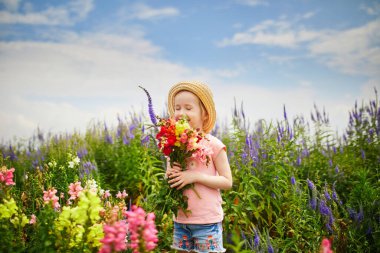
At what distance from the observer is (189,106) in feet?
9.82

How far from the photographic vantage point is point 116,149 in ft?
20.8

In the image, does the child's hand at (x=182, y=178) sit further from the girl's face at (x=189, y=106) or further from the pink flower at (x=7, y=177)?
the pink flower at (x=7, y=177)

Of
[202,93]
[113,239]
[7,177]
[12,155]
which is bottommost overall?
[113,239]

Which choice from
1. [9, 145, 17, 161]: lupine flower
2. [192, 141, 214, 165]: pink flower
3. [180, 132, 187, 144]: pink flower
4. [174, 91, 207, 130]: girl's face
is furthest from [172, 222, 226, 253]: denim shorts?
[9, 145, 17, 161]: lupine flower

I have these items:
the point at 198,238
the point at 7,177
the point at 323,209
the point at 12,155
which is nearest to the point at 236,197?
the point at 323,209

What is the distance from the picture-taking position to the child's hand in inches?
109

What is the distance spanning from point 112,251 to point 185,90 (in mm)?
1454

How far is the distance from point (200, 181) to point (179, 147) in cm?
31

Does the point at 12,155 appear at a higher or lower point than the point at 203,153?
higher

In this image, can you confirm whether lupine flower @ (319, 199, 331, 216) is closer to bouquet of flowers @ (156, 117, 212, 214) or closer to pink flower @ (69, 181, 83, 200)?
bouquet of flowers @ (156, 117, 212, 214)

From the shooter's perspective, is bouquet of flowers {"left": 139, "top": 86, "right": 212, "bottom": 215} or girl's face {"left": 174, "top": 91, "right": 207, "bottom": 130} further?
girl's face {"left": 174, "top": 91, "right": 207, "bottom": 130}

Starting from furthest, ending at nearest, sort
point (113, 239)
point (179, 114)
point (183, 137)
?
point (179, 114), point (183, 137), point (113, 239)

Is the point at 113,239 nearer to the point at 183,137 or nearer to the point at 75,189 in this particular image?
the point at 183,137

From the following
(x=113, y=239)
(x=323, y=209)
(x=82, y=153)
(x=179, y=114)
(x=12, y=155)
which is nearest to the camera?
(x=113, y=239)
